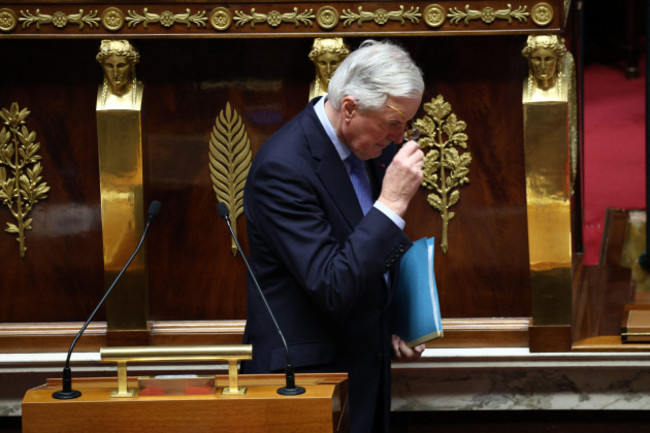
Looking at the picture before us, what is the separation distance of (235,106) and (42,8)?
54cm

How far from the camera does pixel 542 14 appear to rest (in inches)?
105

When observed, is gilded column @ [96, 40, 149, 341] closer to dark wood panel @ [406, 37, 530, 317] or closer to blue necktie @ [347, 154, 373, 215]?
dark wood panel @ [406, 37, 530, 317]

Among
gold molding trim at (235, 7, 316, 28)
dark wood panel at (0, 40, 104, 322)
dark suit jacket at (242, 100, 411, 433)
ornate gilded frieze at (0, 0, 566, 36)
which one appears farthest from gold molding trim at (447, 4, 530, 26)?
dark wood panel at (0, 40, 104, 322)

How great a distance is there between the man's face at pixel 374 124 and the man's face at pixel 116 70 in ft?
3.19

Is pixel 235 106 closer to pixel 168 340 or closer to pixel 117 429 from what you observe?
pixel 168 340

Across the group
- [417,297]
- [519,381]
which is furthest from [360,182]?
[519,381]

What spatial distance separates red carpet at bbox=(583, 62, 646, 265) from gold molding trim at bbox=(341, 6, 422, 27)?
184 cm

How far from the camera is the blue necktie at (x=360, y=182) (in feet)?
6.68

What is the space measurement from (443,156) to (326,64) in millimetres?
391

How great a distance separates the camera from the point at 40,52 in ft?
9.39

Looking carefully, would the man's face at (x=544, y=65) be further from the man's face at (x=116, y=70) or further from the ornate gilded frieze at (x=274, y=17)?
the man's face at (x=116, y=70)

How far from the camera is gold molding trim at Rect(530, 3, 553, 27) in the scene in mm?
2672

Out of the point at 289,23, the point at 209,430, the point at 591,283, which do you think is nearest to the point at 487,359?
the point at 591,283

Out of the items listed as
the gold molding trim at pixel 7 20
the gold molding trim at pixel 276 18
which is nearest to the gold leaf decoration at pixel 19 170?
the gold molding trim at pixel 7 20
